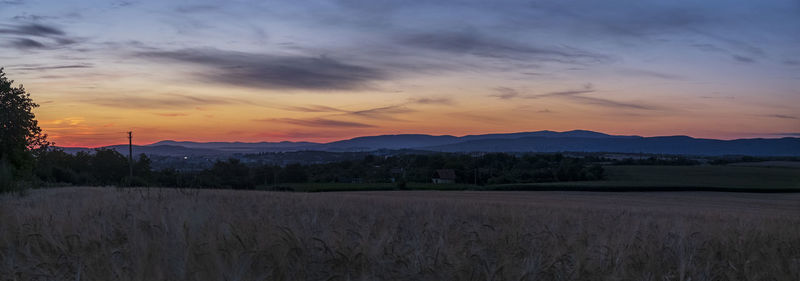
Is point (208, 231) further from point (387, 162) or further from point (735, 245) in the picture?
point (387, 162)

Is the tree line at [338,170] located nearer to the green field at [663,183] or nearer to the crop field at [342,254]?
the green field at [663,183]

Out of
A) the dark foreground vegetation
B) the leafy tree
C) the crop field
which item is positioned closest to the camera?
the crop field

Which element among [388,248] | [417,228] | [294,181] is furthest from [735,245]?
[294,181]

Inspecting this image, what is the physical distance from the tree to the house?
61.0 meters

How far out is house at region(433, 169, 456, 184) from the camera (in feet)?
282

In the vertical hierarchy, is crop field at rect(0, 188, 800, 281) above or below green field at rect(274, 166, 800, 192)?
above

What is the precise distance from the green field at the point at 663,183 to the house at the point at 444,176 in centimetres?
1310

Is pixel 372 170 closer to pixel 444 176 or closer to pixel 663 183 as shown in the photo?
pixel 444 176

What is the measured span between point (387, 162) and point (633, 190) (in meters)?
50.3

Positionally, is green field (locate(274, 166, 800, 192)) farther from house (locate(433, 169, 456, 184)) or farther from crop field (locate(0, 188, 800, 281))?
crop field (locate(0, 188, 800, 281))

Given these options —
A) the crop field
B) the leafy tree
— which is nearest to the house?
the leafy tree

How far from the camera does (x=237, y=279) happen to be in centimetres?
276

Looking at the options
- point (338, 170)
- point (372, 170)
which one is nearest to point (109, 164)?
point (338, 170)

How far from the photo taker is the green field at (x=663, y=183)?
62.5 meters
